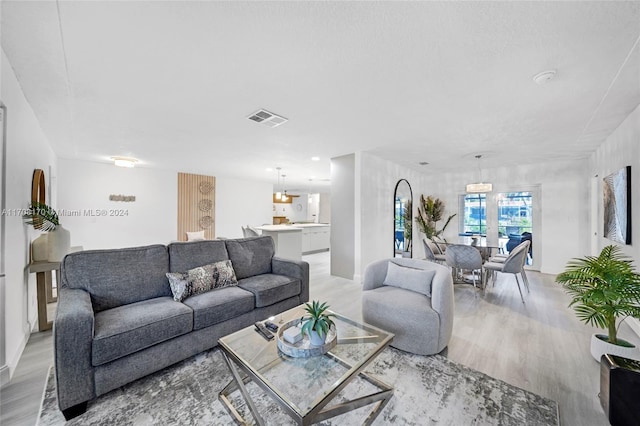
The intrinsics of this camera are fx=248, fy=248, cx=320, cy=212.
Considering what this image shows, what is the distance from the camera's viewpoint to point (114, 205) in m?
6.01

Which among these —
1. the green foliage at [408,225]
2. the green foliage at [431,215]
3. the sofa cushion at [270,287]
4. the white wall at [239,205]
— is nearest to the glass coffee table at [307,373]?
the sofa cushion at [270,287]

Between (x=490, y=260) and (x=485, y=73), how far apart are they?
11.2ft

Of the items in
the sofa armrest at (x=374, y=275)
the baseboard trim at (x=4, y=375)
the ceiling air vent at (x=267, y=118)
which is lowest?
the baseboard trim at (x=4, y=375)

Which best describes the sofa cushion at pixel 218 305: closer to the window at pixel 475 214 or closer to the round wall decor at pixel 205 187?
the round wall decor at pixel 205 187

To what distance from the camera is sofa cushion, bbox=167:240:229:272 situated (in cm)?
257

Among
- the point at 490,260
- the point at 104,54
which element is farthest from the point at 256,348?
the point at 490,260

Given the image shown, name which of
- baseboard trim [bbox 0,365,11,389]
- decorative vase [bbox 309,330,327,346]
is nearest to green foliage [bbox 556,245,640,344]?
decorative vase [bbox 309,330,327,346]

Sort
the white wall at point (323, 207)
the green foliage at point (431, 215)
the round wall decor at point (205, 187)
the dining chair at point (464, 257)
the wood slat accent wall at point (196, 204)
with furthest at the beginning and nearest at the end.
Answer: the white wall at point (323, 207) → the round wall decor at point (205, 187) → the wood slat accent wall at point (196, 204) → the green foliage at point (431, 215) → the dining chair at point (464, 257)

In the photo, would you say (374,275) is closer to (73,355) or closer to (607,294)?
(607,294)

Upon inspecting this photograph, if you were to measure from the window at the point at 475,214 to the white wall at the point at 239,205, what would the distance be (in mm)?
6381

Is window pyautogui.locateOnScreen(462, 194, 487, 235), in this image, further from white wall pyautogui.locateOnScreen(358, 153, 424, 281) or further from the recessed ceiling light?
the recessed ceiling light

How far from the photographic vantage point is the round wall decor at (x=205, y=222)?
7555 mm

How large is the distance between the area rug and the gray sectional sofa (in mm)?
121

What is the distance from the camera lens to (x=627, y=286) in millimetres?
1901
